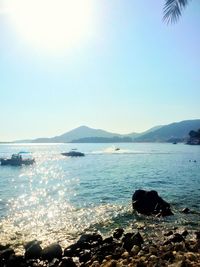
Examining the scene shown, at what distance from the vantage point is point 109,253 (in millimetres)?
21172

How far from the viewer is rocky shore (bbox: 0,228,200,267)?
59.9ft

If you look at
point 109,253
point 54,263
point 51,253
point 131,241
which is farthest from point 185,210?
point 54,263

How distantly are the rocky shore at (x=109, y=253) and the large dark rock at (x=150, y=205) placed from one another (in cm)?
885

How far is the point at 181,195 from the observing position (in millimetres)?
44562

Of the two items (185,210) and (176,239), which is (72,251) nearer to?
(176,239)

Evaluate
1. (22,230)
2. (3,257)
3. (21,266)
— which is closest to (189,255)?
(21,266)

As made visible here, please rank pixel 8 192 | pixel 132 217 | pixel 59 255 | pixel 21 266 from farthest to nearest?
1. pixel 8 192
2. pixel 132 217
3. pixel 59 255
4. pixel 21 266

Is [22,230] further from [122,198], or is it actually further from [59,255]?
[122,198]

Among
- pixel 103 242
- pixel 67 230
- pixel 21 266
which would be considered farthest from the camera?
pixel 67 230

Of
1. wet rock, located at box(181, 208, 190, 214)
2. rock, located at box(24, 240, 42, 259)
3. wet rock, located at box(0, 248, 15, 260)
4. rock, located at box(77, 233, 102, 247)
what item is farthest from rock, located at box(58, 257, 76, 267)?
wet rock, located at box(181, 208, 190, 214)

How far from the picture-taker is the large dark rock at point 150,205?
111 ft

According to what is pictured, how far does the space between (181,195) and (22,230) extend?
22.8 m

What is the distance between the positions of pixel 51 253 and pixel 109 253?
143 inches

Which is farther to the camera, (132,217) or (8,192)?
(8,192)
